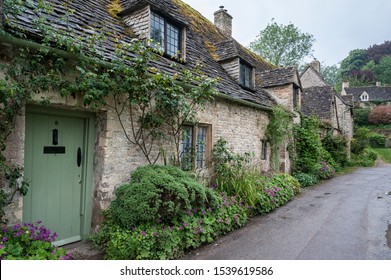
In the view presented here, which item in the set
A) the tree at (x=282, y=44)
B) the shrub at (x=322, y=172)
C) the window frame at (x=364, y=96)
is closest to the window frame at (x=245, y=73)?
the shrub at (x=322, y=172)

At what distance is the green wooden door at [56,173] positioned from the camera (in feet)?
14.6

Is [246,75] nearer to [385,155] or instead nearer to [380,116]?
[385,155]

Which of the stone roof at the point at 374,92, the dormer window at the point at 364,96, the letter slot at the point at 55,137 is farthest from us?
the dormer window at the point at 364,96

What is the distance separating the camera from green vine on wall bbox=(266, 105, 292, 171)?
11.1 meters

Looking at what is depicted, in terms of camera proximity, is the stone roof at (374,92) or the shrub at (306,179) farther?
the stone roof at (374,92)

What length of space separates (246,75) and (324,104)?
14.3m

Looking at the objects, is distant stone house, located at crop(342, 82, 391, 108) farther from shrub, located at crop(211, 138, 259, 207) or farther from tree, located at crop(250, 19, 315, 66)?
shrub, located at crop(211, 138, 259, 207)

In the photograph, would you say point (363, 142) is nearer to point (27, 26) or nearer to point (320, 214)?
point (320, 214)

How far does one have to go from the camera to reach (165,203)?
4.56m

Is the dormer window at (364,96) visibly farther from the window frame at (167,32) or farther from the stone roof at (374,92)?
the window frame at (167,32)

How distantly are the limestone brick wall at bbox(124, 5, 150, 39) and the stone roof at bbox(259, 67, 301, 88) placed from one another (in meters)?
7.72

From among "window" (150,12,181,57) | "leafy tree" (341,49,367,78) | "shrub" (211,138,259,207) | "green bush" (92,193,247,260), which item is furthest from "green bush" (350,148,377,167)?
"leafy tree" (341,49,367,78)

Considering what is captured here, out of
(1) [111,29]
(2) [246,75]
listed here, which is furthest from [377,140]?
(1) [111,29]

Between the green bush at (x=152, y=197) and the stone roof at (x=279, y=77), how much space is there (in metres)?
9.14
